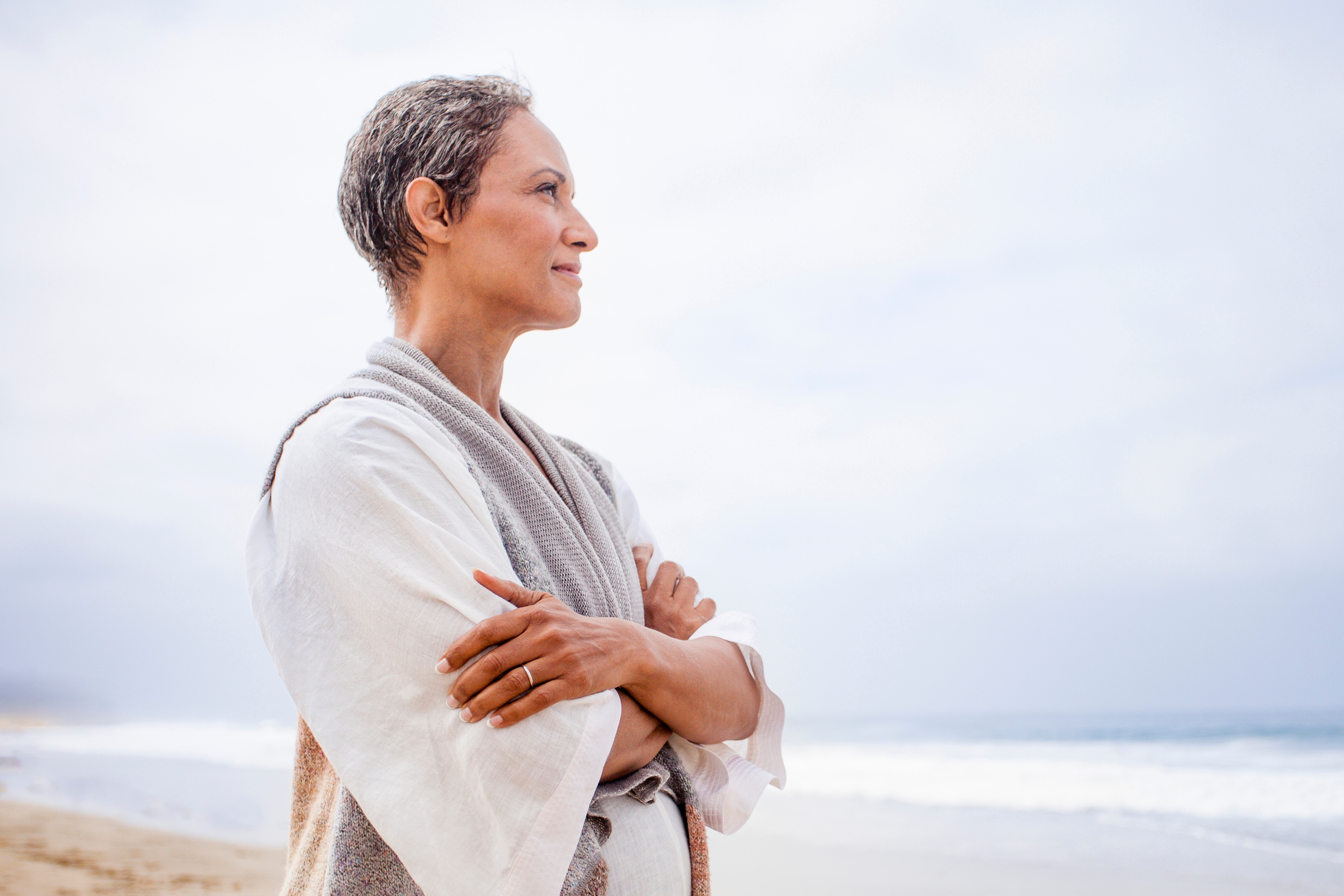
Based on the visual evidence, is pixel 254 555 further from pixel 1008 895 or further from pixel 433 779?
pixel 1008 895

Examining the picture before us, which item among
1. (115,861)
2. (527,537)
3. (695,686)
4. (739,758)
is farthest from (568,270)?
(115,861)

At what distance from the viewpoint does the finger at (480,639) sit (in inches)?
39.4

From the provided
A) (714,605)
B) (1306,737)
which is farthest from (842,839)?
(1306,737)

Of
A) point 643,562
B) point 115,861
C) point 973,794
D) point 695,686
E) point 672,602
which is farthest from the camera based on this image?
point 973,794

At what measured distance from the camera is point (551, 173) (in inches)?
56.8

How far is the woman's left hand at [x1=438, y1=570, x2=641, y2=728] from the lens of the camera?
3.25 ft

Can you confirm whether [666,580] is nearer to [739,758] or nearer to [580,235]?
[739,758]

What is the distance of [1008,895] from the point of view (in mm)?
4875

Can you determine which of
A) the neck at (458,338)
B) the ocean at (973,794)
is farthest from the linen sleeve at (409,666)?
the ocean at (973,794)

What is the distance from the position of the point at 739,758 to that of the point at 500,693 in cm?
58

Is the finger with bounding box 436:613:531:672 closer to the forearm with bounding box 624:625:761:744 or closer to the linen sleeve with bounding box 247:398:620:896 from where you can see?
the linen sleeve with bounding box 247:398:620:896

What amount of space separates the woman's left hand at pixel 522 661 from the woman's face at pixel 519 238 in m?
0.53

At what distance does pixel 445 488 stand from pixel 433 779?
33 cm

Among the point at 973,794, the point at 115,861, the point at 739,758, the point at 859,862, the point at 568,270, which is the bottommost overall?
the point at 115,861
